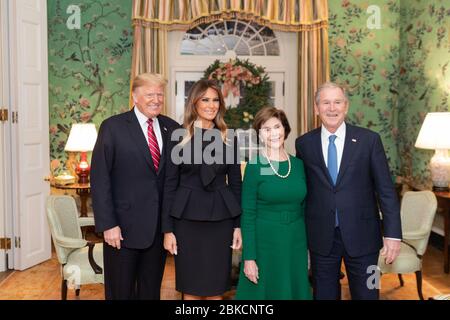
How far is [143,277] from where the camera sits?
272 cm

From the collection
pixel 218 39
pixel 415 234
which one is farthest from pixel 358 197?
pixel 218 39

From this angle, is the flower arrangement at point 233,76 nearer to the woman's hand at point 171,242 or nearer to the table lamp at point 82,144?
the table lamp at point 82,144

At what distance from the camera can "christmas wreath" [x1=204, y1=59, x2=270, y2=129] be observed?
5965 millimetres

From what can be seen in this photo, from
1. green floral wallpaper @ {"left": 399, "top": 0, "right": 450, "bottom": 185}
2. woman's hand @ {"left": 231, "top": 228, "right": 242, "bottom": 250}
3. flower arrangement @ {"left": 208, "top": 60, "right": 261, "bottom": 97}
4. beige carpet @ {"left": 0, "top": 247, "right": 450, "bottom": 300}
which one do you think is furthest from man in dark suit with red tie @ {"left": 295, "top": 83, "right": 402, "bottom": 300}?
flower arrangement @ {"left": 208, "top": 60, "right": 261, "bottom": 97}

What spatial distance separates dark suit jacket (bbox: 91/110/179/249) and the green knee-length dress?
18.6 inches

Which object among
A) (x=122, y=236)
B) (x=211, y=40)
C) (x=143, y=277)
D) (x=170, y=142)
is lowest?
(x=143, y=277)

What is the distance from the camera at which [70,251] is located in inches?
141

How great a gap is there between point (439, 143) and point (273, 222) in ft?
9.09

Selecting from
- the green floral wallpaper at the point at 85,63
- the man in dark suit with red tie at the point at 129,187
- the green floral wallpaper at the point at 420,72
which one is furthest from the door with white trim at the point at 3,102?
the green floral wallpaper at the point at 420,72

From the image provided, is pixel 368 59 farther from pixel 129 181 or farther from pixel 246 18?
pixel 129 181

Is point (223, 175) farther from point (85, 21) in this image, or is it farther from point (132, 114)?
point (85, 21)

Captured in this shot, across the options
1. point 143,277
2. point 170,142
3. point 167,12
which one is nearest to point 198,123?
point 170,142
